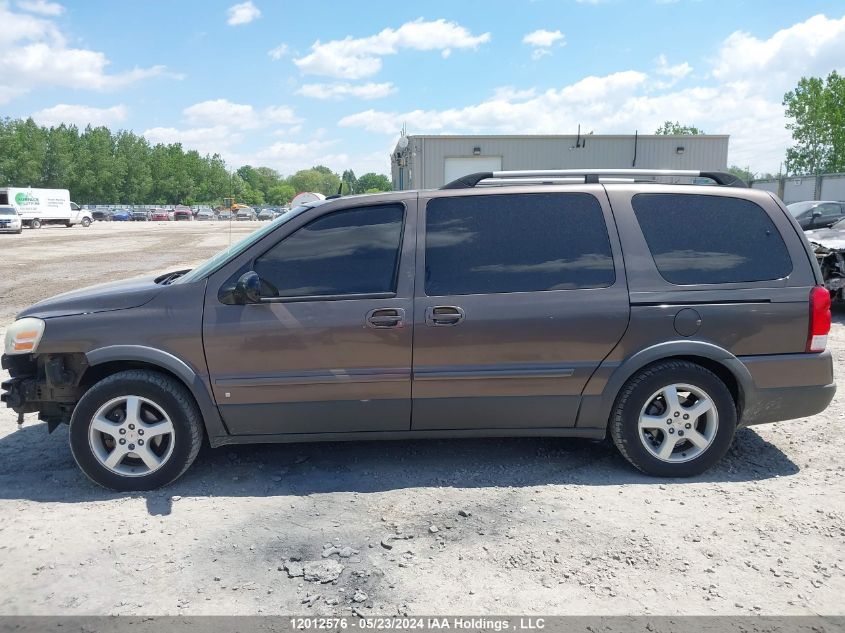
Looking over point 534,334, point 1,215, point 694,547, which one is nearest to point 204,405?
point 534,334

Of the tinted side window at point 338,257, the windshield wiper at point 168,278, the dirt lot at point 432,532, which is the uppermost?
the tinted side window at point 338,257

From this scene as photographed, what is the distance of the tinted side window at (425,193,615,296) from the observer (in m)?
3.89

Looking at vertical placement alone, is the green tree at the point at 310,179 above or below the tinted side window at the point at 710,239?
above

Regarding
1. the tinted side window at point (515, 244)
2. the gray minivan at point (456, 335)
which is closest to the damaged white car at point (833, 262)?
the gray minivan at point (456, 335)

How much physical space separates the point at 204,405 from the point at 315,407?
661 millimetres

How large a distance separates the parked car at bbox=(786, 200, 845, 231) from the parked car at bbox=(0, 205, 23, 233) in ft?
127

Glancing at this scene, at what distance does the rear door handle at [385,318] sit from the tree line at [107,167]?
6732 centimetres

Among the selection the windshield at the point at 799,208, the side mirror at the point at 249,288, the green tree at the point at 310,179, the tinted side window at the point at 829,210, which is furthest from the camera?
the green tree at the point at 310,179

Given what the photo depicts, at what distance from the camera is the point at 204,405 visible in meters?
3.85

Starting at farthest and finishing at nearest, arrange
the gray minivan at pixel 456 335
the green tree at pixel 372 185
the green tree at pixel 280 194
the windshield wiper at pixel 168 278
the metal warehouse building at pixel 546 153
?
1. the green tree at pixel 280 194
2. the metal warehouse building at pixel 546 153
3. the green tree at pixel 372 185
4. the windshield wiper at pixel 168 278
5. the gray minivan at pixel 456 335

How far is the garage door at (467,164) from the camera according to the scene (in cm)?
2373

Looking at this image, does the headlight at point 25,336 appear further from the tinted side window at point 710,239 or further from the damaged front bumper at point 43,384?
the tinted side window at point 710,239

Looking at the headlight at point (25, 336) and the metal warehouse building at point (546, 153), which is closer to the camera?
the headlight at point (25, 336)

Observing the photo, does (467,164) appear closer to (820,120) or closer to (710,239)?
(710,239)
